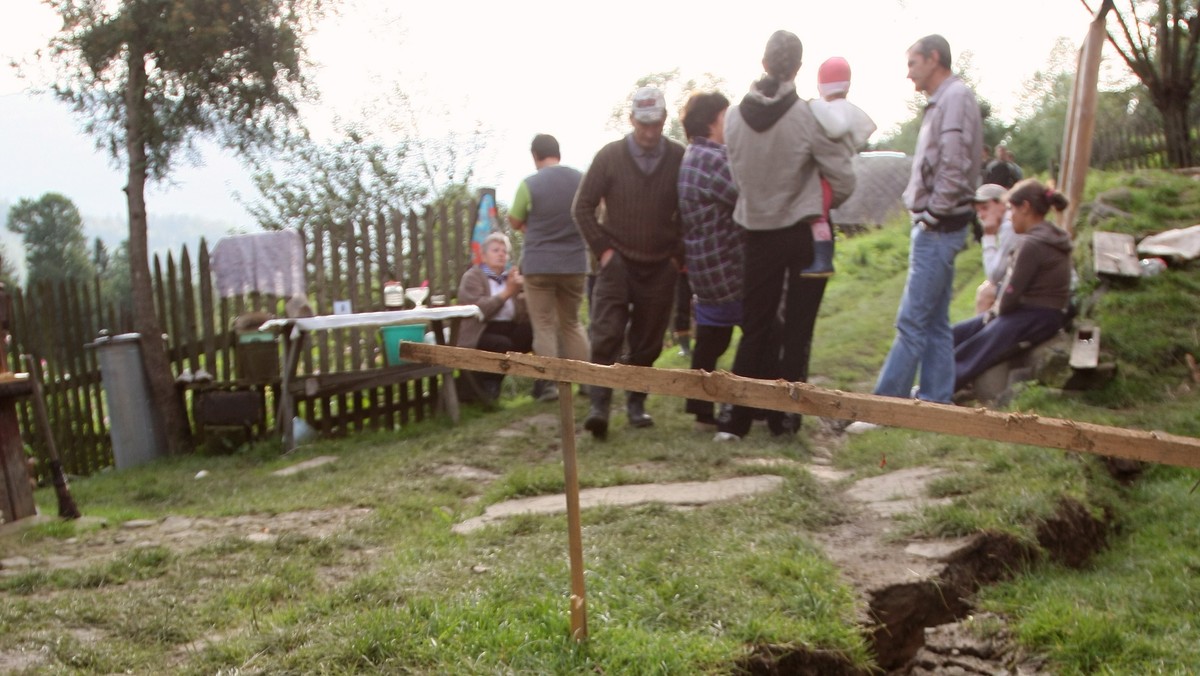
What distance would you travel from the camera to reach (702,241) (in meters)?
6.03

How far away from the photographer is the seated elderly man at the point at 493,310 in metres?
8.38

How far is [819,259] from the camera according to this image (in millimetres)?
5641

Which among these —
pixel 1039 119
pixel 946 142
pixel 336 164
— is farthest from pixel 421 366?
pixel 1039 119

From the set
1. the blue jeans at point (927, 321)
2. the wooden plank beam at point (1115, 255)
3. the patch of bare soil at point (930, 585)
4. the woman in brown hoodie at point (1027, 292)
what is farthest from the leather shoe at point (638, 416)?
the wooden plank beam at point (1115, 255)

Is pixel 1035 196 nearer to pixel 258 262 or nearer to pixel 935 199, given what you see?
pixel 935 199

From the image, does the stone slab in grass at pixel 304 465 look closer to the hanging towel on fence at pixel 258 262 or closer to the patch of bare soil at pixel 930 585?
the hanging towel on fence at pixel 258 262

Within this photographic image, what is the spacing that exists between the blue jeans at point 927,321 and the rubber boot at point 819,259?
506 mm

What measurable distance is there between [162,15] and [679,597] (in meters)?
7.31

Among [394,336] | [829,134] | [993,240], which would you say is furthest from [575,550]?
[993,240]

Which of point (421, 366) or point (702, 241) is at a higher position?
point (702, 241)

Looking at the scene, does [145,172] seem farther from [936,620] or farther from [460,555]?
[936,620]

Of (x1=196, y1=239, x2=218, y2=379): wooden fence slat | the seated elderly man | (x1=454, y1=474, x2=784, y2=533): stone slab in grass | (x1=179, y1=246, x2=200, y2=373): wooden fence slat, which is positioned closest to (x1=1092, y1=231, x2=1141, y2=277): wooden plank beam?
(x1=454, y1=474, x2=784, y2=533): stone slab in grass

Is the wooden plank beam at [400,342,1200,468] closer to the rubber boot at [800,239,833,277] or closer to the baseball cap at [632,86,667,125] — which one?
the rubber boot at [800,239,833,277]

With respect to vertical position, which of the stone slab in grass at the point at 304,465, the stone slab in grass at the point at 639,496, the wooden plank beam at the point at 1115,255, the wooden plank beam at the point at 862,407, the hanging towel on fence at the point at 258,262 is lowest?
the stone slab in grass at the point at 304,465
